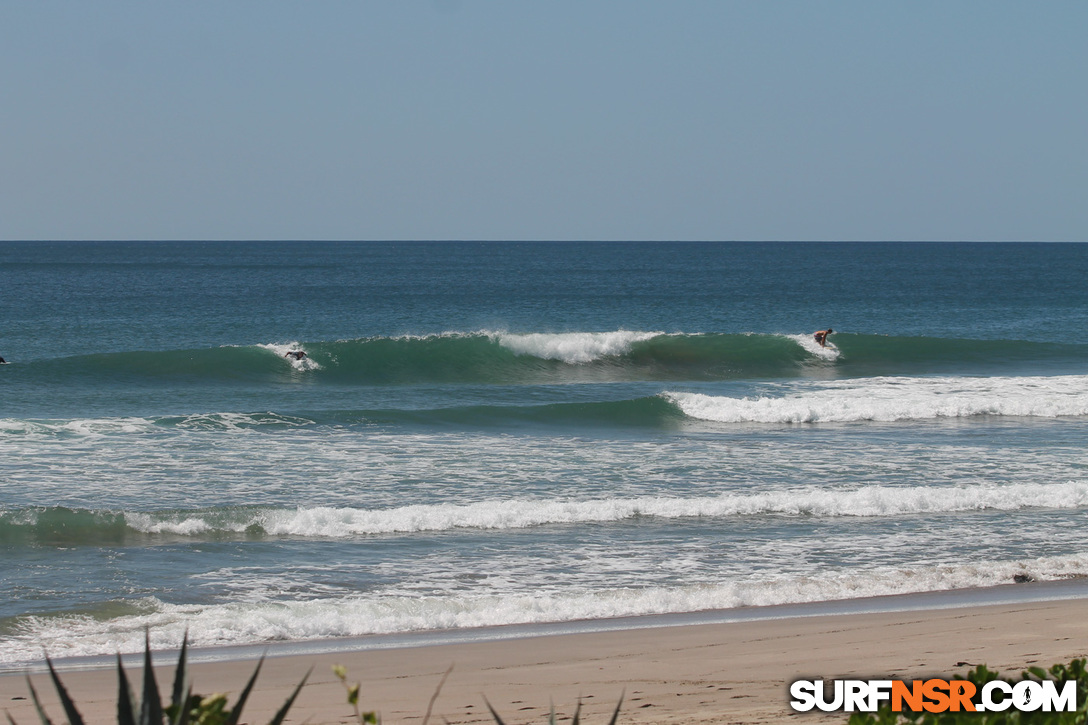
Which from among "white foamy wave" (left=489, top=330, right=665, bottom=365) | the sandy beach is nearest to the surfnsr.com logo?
the sandy beach

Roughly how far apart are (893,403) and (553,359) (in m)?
11.0

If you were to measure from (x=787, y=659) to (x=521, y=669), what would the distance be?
1.72m

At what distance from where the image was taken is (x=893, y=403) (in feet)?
64.2

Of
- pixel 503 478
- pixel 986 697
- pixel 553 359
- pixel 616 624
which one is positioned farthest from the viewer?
pixel 553 359

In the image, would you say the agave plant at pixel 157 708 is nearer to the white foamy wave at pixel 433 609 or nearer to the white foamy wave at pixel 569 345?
the white foamy wave at pixel 433 609

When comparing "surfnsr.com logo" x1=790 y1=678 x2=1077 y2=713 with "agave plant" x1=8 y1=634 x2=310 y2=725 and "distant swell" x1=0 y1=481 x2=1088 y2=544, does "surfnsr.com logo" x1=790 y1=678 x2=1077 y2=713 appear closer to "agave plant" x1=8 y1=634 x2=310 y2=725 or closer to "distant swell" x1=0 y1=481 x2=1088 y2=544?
"agave plant" x1=8 y1=634 x2=310 y2=725

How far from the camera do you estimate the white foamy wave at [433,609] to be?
7.43 metres

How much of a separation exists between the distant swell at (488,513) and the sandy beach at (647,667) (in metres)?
3.70

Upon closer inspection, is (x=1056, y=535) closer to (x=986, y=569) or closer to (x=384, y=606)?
(x=986, y=569)

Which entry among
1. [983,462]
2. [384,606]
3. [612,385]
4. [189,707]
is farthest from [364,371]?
[189,707]

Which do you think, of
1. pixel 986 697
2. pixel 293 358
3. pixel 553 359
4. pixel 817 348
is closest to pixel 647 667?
pixel 986 697

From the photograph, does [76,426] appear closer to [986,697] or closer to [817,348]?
[986,697]

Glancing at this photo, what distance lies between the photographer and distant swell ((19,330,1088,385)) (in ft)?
82.9

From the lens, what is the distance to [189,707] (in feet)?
8.70
